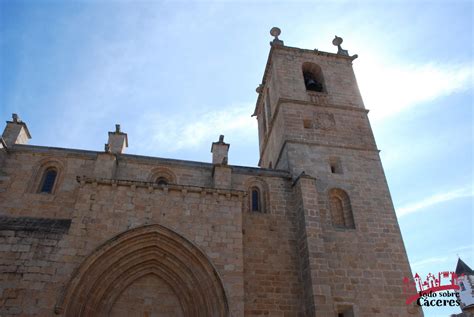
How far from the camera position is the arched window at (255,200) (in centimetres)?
1202

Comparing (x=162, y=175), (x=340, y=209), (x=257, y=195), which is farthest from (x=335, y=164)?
(x=162, y=175)

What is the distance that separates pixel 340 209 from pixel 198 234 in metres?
5.64

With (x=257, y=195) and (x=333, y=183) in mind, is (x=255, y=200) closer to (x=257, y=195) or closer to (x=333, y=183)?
(x=257, y=195)

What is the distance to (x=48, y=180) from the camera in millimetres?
11500

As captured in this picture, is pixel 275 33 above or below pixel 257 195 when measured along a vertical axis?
above

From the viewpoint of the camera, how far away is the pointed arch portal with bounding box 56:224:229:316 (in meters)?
8.70

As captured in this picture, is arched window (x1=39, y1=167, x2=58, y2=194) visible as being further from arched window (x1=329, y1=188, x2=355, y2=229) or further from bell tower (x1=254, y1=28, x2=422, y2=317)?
arched window (x1=329, y1=188, x2=355, y2=229)

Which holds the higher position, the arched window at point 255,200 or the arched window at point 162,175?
the arched window at point 162,175

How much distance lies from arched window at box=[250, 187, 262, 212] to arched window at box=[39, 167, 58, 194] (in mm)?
6904

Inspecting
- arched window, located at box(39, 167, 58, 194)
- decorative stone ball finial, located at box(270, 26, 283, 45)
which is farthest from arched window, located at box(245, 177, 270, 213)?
decorative stone ball finial, located at box(270, 26, 283, 45)

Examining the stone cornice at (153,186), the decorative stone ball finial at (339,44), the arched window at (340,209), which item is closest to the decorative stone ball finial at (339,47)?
the decorative stone ball finial at (339,44)

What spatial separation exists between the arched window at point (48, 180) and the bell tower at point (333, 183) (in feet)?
27.9

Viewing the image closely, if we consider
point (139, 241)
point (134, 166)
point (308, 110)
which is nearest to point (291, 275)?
point (139, 241)

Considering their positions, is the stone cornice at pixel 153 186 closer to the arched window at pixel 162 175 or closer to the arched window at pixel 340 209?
Result: the arched window at pixel 162 175
